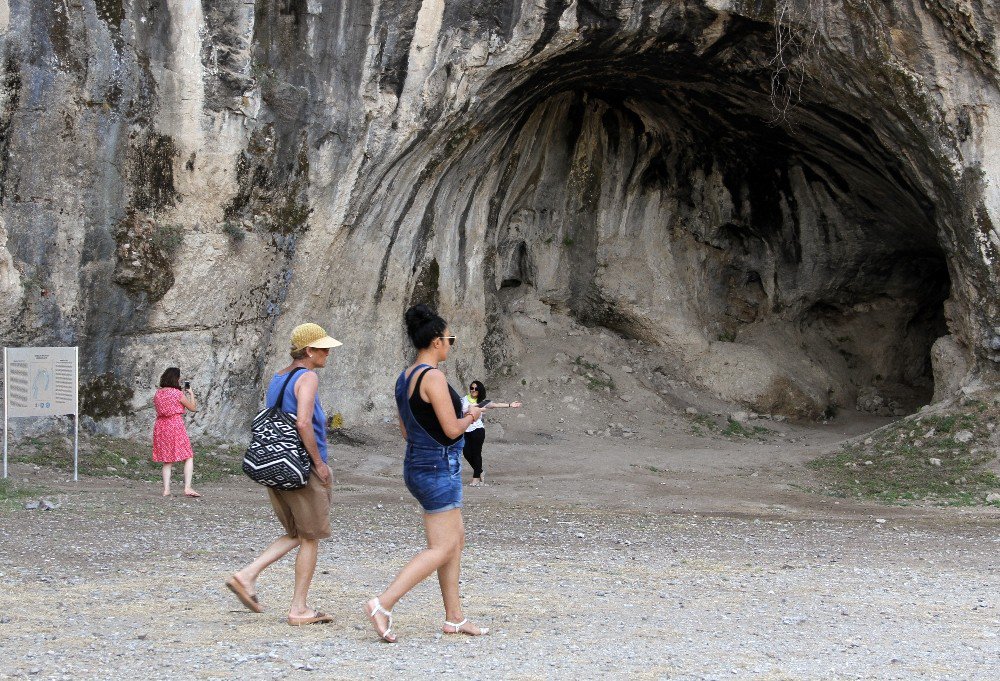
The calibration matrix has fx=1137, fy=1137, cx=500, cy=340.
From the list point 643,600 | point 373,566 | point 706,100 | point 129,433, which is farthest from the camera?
point 706,100

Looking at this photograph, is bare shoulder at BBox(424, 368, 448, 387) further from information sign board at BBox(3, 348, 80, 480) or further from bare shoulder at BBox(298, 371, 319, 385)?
information sign board at BBox(3, 348, 80, 480)

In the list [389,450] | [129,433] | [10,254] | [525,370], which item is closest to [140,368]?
[129,433]

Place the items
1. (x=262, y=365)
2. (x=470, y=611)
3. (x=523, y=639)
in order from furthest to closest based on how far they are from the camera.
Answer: (x=262, y=365), (x=470, y=611), (x=523, y=639)

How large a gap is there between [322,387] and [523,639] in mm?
9597

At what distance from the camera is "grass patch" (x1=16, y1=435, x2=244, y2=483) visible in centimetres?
1106

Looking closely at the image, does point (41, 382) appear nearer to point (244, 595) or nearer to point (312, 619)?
point (244, 595)

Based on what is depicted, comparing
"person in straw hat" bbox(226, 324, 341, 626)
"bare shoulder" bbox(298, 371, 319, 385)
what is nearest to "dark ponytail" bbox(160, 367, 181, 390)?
"person in straw hat" bbox(226, 324, 341, 626)

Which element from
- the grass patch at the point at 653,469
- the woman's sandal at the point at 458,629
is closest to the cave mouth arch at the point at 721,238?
the grass patch at the point at 653,469

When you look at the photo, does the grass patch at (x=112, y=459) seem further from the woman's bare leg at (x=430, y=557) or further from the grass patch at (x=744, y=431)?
the grass patch at (x=744, y=431)

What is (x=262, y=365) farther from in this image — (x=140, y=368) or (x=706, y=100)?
(x=706, y=100)

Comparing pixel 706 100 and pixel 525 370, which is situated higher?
pixel 706 100

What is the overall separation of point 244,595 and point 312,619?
0.33 metres

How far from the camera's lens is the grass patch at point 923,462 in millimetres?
11156

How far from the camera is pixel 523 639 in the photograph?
16.6 ft
